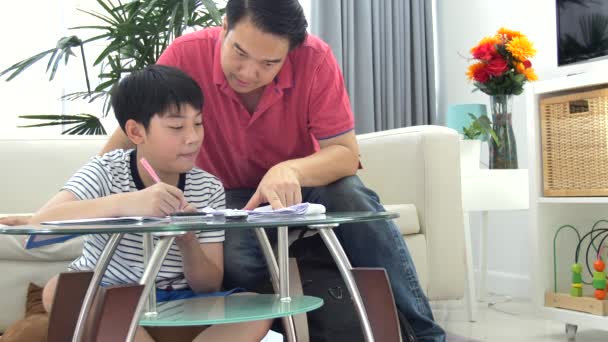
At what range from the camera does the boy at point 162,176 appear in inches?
50.1

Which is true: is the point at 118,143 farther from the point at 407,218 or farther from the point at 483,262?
the point at 483,262

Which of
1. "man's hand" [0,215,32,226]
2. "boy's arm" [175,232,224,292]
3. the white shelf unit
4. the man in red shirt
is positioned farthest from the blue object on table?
"man's hand" [0,215,32,226]

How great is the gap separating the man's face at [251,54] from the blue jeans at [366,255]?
266mm

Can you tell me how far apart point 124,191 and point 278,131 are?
0.40 metres

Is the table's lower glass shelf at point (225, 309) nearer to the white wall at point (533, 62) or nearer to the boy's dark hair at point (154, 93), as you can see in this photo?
the boy's dark hair at point (154, 93)

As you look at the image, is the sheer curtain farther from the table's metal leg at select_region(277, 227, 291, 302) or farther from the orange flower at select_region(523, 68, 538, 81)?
the table's metal leg at select_region(277, 227, 291, 302)

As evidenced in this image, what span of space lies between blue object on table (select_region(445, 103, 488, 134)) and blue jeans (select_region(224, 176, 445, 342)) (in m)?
1.81

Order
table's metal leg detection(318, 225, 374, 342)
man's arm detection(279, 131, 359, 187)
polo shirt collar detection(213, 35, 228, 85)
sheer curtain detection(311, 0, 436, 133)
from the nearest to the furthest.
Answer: table's metal leg detection(318, 225, 374, 342) < man's arm detection(279, 131, 359, 187) < polo shirt collar detection(213, 35, 228, 85) < sheer curtain detection(311, 0, 436, 133)

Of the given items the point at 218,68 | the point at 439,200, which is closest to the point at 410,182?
the point at 439,200

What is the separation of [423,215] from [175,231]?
1539 millimetres

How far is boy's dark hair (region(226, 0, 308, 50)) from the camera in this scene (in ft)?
4.59

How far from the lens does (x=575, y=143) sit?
236 centimetres

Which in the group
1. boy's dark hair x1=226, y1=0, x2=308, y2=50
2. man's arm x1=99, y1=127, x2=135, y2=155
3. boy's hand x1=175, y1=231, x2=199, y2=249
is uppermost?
boy's dark hair x1=226, y1=0, x2=308, y2=50

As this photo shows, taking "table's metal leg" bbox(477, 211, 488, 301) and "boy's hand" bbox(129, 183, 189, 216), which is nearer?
"boy's hand" bbox(129, 183, 189, 216)
